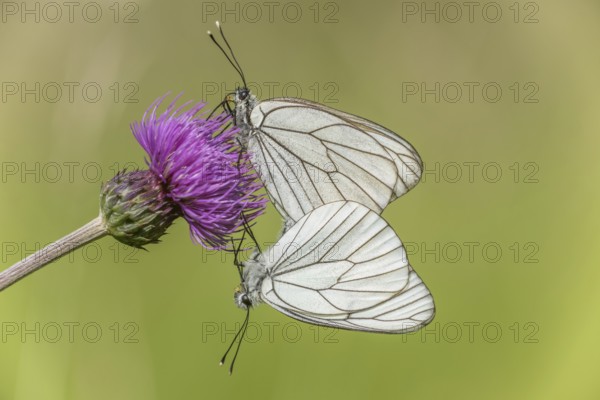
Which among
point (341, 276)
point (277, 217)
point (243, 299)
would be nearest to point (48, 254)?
point (243, 299)

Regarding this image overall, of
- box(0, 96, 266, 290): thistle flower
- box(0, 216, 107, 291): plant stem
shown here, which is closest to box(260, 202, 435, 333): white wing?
box(0, 96, 266, 290): thistle flower

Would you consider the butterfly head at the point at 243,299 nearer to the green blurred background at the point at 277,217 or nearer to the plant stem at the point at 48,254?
the plant stem at the point at 48,254

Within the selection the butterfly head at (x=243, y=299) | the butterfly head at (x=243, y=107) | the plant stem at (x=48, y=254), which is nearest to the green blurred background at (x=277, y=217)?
the butterfly head at (x=243, y=299)

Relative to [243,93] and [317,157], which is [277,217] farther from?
[243,93]

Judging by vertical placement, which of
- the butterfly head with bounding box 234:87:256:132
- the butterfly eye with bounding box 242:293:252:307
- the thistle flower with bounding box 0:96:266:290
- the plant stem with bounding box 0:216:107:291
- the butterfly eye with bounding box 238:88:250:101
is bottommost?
the butterfly eye with bounding box 242:293:252:307

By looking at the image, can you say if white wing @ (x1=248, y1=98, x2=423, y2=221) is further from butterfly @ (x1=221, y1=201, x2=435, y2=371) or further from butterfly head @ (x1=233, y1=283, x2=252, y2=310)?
butterfly head @ (x1=233, y1=283, x2=252, y2=310)

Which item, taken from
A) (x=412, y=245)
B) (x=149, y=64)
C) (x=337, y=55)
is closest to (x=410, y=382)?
(x=412, y=245)
